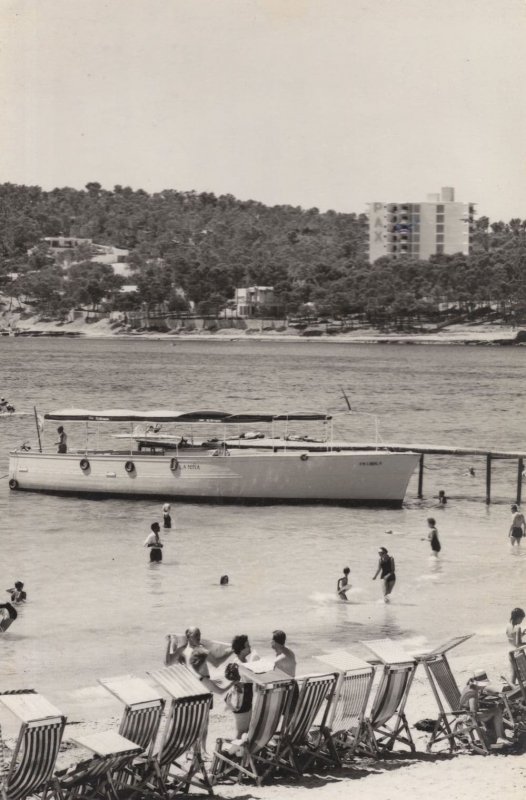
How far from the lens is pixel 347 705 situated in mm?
11133

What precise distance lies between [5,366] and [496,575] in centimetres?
14106

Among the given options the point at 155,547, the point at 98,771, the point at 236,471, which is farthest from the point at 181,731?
the point at 236,471

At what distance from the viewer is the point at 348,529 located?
123 ft

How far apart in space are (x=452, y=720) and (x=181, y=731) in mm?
3315

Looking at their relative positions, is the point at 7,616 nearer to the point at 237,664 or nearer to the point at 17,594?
the point at 17,594

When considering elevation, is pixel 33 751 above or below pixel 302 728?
above

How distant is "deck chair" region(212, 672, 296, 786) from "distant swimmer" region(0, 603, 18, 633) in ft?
35.6

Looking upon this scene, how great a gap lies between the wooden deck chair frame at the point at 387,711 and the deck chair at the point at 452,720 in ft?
0.71

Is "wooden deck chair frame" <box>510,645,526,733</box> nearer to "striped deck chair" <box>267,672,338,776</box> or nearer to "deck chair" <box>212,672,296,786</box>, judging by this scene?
"striped deck chair" <box>267,672,338,776</box>

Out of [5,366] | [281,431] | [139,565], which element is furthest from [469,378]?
[139,565]

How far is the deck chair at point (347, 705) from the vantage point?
36.1 feet

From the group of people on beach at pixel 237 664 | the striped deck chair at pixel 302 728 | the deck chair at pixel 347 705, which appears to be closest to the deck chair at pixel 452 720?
the deck chair at pixel 347 705

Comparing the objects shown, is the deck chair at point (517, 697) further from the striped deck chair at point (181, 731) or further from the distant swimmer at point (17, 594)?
the distant swimmer at point (17, 594)

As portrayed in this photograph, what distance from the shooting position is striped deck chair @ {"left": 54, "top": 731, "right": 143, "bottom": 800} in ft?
31.6
